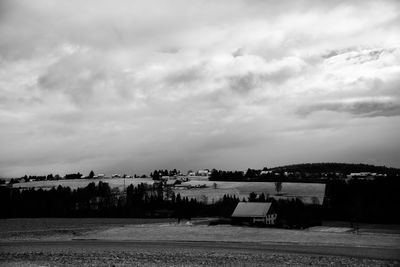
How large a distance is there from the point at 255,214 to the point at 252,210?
2.43m

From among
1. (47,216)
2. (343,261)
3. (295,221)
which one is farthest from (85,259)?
(47,216)

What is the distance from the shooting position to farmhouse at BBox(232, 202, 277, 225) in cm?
8881

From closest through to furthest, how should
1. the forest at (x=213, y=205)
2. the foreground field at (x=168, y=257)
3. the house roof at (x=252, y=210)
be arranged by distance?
1. the foreground field at (x=168, y=257)
2. the house roof at (x=252, y=210)
3. the forest at (x=213, y=205)

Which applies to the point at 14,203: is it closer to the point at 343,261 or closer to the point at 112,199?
the point at 112,199

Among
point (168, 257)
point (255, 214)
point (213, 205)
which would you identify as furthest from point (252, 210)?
point (168, 257)

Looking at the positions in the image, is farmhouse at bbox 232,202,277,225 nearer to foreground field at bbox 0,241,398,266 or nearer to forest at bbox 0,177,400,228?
forest at bbox 0,177,400,228

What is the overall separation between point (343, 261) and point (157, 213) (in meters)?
91.7

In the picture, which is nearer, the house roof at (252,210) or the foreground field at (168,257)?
the foreground field at (168,257)

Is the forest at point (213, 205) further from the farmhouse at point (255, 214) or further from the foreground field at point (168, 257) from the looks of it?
the foreground field at point (168, 257)

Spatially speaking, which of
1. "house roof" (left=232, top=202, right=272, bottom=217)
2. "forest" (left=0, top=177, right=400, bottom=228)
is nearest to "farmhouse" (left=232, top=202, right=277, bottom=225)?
"house roof" (left=232, top=202, right=272, bottom=217)

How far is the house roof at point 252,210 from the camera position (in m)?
89.7

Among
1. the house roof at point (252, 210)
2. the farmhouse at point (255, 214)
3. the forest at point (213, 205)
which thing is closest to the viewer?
the farmhouse at point (255, 214)

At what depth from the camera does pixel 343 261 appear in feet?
112

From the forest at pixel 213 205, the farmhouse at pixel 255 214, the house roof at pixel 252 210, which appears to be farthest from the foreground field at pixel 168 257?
the forest at pixel 213 205
